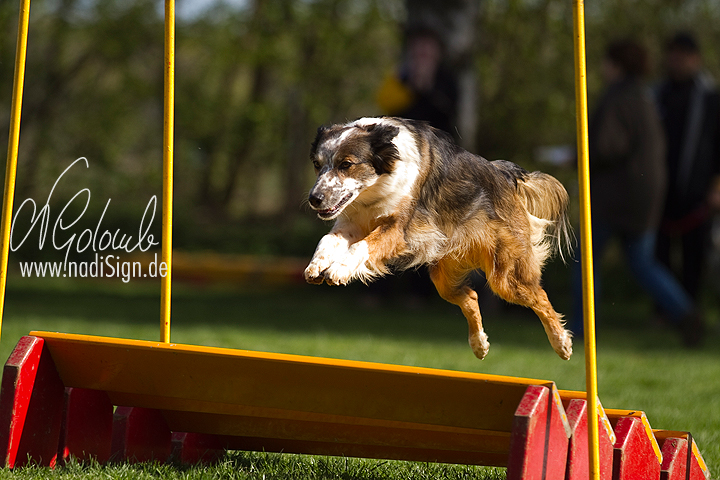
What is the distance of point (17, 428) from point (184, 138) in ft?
50.1

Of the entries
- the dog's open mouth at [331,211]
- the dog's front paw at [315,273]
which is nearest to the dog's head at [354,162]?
the dog's open mouth at [331,211]

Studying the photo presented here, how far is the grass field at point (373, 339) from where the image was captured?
377 cm

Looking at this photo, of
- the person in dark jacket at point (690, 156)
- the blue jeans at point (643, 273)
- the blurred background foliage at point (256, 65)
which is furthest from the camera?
the blurred background foliage at point (256, 65)

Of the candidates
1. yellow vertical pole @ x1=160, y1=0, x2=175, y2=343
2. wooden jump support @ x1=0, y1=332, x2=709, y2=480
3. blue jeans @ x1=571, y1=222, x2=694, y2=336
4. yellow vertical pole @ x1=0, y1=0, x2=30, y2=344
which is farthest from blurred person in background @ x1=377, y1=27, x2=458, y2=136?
blue jeans @ x1=571, y1=222, x2=694, y2=336

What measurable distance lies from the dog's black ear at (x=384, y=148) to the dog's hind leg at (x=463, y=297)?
1.80 feet

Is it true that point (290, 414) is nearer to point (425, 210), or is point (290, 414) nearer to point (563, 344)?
point (425, 210)

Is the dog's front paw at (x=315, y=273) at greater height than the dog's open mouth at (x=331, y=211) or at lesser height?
lesser

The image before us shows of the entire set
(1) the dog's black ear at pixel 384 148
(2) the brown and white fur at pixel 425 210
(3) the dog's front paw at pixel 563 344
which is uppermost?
(1) the dog's black ear at pixel 384 148

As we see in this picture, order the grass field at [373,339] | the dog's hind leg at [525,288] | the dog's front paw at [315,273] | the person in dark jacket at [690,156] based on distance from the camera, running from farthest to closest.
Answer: the person in dark jacket at [690,156] < the grass field at [373,339] < the dog's hind leg at [525,288] < the dog's front paw at [315,273]

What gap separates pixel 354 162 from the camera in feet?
9.58

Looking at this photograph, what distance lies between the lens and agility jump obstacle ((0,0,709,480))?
2.78 m

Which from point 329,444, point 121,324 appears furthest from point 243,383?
point 121,324

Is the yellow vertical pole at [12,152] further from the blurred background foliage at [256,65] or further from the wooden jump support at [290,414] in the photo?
the blurred background foliage at [256,65]

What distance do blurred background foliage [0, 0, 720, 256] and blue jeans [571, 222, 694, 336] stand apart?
4.77 m
